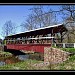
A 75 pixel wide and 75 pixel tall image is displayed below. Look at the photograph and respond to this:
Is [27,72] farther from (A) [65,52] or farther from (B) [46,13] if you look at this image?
(A) [65,52]

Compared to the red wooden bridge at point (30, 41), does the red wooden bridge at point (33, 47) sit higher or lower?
lower

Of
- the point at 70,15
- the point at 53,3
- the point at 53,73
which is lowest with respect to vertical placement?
the point at 53,73

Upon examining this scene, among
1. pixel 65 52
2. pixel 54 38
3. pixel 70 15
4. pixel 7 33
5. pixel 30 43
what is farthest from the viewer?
pixel 7 33

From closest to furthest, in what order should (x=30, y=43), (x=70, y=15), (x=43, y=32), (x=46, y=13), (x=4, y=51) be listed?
1. (x=46, y=13)
2. (x=70, y=15)
3. (x=43, y=32)
4. (x=30, y=43)
5. (x=4, y=51)

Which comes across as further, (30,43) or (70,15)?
(30,43)

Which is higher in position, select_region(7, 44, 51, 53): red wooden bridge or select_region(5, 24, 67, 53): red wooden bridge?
select_region(5, 24, 67, 53): red wooden bridge

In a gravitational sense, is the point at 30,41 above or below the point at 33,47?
above

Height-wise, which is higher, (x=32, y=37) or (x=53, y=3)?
(x=32, y=37)

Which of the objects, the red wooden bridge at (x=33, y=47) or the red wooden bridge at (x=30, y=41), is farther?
the red wooden bridge at (x=33, y=47)

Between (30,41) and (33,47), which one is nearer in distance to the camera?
(33,47)

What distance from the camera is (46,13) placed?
2.08 m

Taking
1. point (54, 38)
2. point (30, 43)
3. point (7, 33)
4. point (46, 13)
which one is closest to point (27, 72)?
point (46, 13)

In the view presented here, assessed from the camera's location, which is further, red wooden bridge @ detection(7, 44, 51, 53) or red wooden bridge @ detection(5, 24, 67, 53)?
red wooden bridge @ detection(7, 44, 51, 53)

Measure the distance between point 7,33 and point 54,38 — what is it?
503 centimetres
